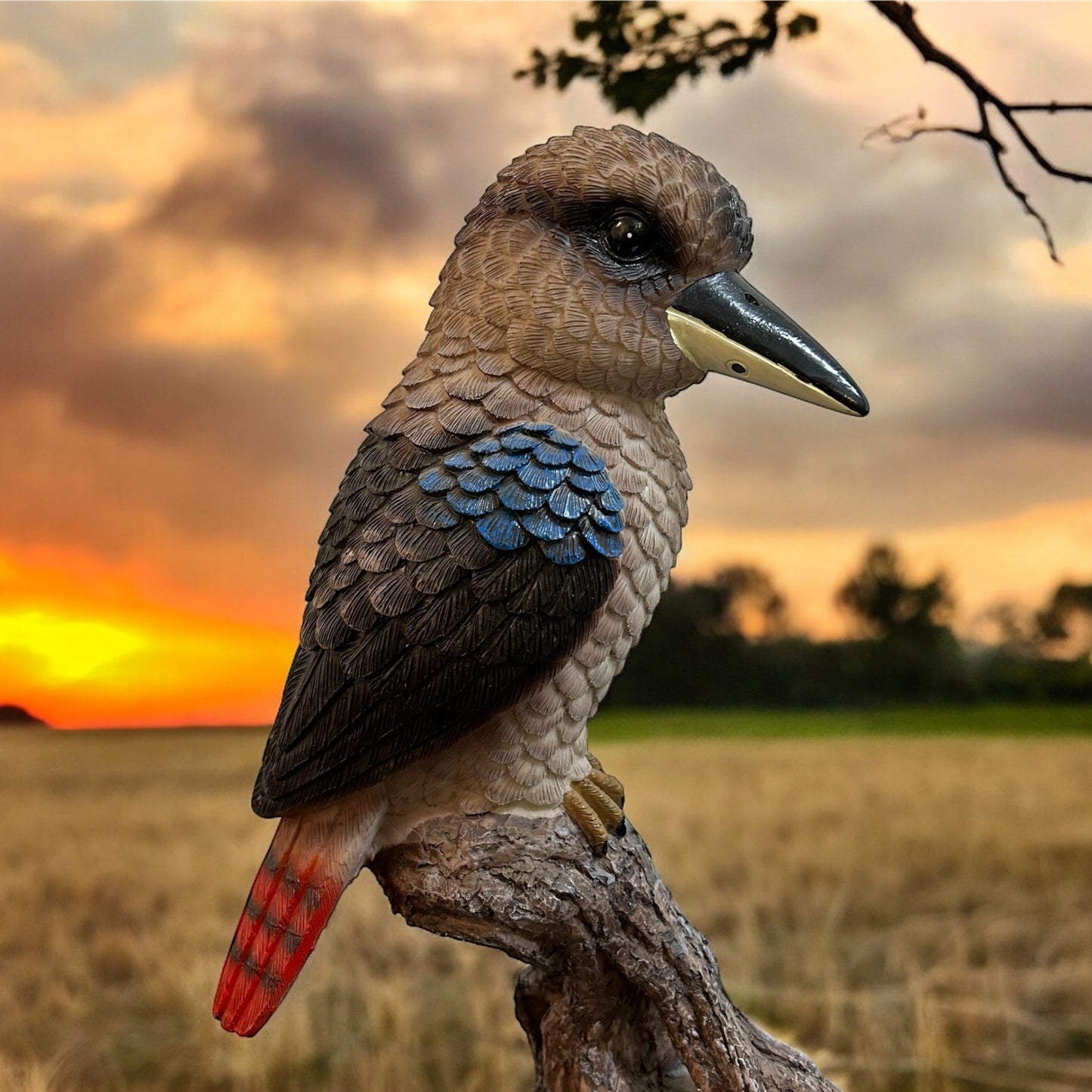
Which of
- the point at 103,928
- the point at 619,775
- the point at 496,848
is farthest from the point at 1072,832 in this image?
the point at 103,928

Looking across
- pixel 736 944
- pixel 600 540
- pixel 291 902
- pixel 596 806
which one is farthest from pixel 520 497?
pixel 736 944

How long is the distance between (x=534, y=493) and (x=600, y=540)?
0.35ft

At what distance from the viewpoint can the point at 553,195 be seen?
1.52 meters

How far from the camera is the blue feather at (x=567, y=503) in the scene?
1.44 meters

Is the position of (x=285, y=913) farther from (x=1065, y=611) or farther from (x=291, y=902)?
(x=1065, y=611)

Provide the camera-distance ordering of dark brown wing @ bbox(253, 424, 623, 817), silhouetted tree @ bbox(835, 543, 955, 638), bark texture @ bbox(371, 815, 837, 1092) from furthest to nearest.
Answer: silhouetted tree @ bbox(835, 543, 955, 638)
bark texture @ bbox(371, 815, 837, 1092)
dark brown wing @ bbox(253, 424, 623, 817)

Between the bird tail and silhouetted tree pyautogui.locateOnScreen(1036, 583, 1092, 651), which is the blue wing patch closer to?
the bird tail

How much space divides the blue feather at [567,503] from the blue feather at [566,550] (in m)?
0.03

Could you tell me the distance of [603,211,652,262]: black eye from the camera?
4.97ft

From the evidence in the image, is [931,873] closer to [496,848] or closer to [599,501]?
[496,848]

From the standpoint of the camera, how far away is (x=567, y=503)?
1.44m

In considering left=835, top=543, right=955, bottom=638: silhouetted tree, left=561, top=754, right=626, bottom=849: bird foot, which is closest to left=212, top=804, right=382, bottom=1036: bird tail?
left=561, top=754, right=626, bottom=849: bird foot

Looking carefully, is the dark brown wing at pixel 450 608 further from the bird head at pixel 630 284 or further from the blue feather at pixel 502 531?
the bird head at pixel 630 284

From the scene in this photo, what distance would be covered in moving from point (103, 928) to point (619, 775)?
1.31 meters
